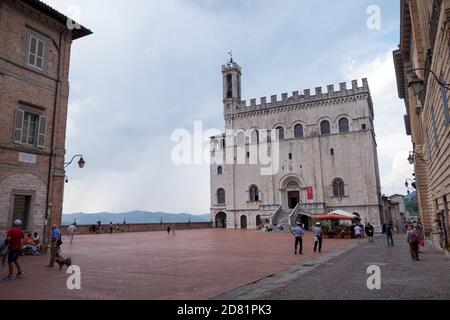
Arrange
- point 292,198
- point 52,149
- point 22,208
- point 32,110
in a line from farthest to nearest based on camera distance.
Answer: point 292,198 → point 52,149 → point 32,110 → point 22,208

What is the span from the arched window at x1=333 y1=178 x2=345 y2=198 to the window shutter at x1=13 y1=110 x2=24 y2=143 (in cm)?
3777

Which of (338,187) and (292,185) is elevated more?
(292,185)

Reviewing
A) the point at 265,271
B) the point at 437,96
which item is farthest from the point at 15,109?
the point at 437,96

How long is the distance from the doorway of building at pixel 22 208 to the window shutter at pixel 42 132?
2.71m

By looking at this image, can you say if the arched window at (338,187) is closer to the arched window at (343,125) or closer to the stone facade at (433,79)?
the arched window at (343,125)

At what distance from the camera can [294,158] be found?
4819cm

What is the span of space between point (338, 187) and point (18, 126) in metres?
38.2

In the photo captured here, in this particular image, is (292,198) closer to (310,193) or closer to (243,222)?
(310,193)

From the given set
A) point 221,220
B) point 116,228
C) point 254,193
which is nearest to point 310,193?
point 254,193

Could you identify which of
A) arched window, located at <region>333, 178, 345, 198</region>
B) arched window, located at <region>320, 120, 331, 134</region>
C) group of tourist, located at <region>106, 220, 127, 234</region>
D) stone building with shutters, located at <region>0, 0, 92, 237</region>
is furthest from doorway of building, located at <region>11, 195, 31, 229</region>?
arched window, located at <region>320, 120, 331, 134</region>

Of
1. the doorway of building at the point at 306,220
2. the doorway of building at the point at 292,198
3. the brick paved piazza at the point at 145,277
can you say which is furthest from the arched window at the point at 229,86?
the brick paved piazza at the point at 145,277

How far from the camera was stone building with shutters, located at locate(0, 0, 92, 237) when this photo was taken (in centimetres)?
1602

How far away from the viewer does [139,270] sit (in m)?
11.3

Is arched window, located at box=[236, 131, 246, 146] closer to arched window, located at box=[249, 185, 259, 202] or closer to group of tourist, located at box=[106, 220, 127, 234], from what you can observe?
arched window, located at box=[249, 185, 259, 202]
